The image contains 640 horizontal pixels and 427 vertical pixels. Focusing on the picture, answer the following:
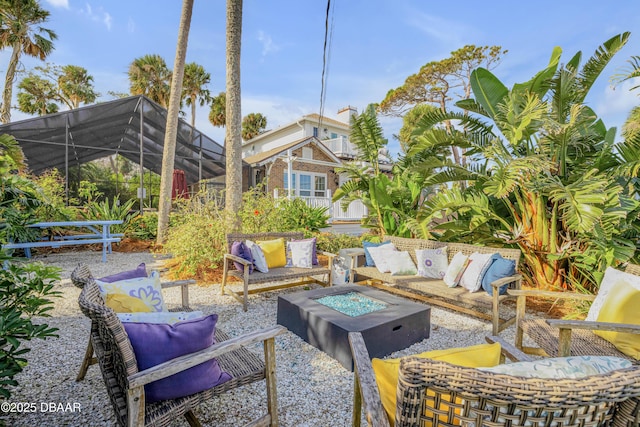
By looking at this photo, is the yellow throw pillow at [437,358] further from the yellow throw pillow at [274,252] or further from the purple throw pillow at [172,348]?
the yellow throw pillow at [274,252]

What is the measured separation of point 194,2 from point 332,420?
9.62 m

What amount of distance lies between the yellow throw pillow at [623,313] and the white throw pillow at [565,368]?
176cm

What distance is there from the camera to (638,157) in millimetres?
3828

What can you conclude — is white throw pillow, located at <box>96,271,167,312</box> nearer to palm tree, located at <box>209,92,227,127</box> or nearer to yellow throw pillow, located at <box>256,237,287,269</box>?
yellow throw pillow, located at <box>256,237,287,269</box>

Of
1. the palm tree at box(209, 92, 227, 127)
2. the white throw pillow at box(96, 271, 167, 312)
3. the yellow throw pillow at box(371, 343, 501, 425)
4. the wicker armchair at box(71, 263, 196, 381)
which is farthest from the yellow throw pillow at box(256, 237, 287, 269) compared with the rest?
the palm tree at box(209, 92, 227, 127)

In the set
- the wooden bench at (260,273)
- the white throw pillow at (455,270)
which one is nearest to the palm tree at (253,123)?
the wooden bench at (260,273)

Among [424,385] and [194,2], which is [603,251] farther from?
[194,2]

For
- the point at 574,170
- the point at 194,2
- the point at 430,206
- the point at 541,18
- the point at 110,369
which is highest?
the point at 194,2

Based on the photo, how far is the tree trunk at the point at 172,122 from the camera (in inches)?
317

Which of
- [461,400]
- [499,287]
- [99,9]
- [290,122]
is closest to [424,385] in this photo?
[461,400]

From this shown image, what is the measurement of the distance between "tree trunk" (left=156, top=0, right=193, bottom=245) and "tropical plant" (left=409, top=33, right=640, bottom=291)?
642cm

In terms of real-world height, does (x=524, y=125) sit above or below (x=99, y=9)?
below

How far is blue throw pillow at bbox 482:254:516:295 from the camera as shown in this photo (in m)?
3.72

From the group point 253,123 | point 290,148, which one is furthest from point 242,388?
point 253,123
